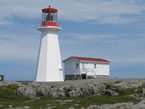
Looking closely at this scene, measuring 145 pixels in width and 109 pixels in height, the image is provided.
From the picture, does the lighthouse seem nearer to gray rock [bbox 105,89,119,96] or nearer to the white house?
the white house

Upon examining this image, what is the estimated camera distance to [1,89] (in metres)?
24.6

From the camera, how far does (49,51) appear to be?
3381 cm

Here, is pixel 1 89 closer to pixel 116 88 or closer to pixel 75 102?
pixel 75 102

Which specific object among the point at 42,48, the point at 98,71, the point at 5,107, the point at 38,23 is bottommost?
the point at 5,107

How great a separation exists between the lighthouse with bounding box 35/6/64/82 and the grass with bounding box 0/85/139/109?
831cm

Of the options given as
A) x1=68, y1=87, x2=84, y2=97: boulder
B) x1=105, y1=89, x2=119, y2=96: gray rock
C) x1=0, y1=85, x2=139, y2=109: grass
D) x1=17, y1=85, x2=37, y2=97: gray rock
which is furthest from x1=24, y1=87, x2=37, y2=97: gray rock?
x1=105, y1=89, x2=119, y2=96: gray rock

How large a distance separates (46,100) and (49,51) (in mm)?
13667

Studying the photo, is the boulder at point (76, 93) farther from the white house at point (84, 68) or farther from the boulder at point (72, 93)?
the white house at point (84, 68)

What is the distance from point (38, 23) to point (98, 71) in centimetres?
1304

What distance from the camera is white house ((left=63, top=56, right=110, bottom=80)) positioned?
129ft

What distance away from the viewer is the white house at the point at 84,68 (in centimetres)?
3925

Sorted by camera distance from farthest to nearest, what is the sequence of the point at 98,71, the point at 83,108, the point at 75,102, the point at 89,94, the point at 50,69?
the point at 98,71 < the point at 50,69 < the point at 89,94 < the point at 75,102 < the point at 83,108

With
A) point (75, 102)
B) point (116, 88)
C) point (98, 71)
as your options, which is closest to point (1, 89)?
point (75, 102)

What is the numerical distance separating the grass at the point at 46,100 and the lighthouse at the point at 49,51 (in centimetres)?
831
